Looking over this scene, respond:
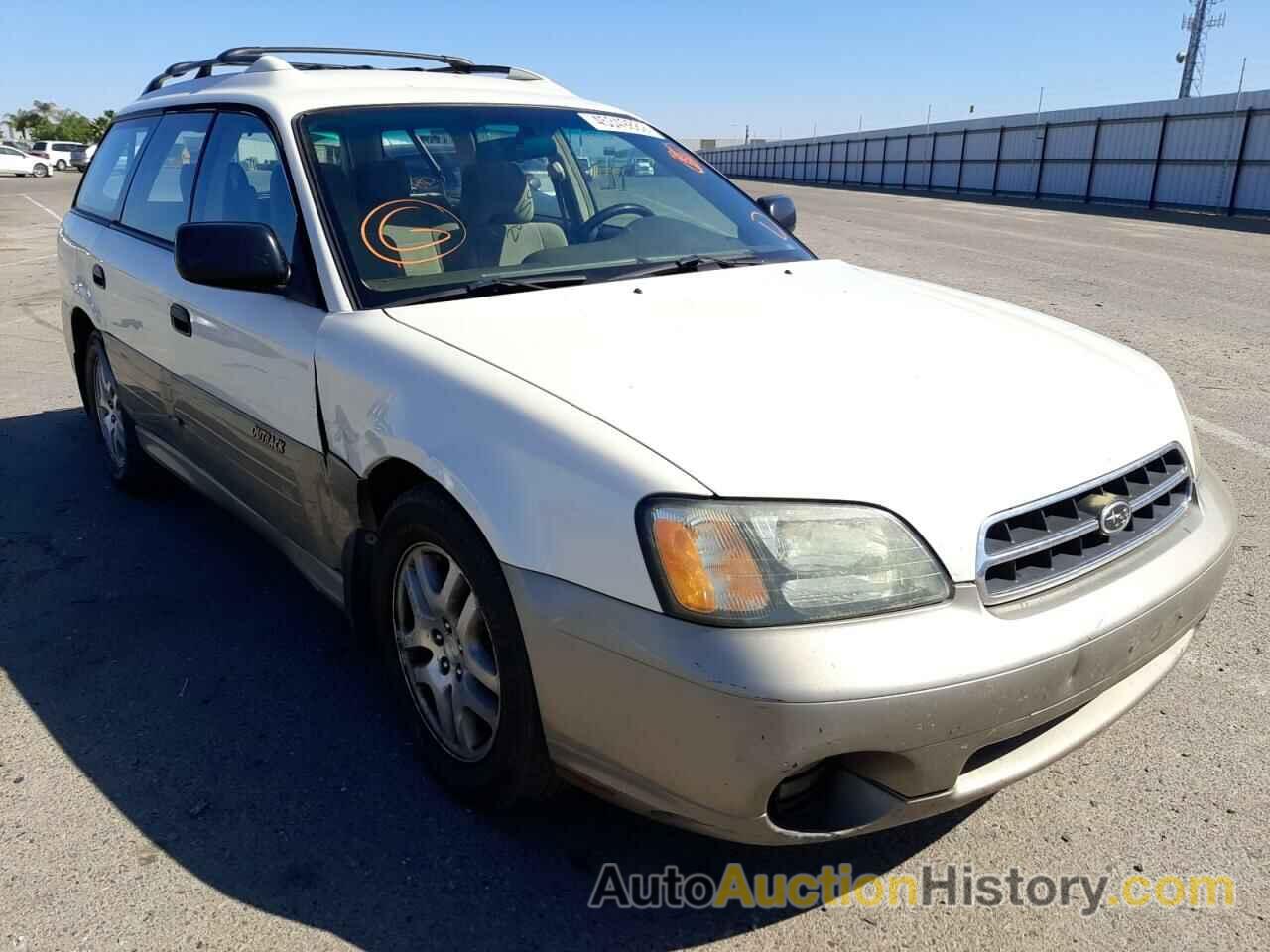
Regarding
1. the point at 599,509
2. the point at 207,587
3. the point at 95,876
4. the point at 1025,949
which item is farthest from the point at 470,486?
the point at 207,587

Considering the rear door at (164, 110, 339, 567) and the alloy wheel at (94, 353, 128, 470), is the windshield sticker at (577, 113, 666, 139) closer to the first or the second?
the rear door at (164, 110, 339, 567)

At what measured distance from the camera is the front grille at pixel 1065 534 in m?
1.96

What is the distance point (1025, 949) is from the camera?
2084mm

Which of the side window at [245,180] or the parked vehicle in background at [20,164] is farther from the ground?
the side window at [245,180]

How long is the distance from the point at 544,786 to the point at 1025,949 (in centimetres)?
Result: 106

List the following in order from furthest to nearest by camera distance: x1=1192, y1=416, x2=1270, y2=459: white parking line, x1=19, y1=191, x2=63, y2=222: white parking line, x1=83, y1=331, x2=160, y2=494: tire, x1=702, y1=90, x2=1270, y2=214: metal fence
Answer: x1=702, y1=90, x2=1270, y2=214: metal fence < x1=19, y1=191, x2=63, y2=222: white parking line < x1=1192, y1=416, x2=1270, y2=459: white parking line < x1=83, y1=331, x2=160, y2=494: tire

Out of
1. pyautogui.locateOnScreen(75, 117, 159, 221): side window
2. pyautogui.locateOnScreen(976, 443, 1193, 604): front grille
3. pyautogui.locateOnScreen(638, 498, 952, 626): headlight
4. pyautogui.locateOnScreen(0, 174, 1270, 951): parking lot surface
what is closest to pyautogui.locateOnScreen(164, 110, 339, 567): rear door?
pyautogui.locateOnScreen(0, 174, 1270, 951): parking lot surface

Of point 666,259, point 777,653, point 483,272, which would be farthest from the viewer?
point 666,259

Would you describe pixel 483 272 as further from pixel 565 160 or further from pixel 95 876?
pixel 95 876

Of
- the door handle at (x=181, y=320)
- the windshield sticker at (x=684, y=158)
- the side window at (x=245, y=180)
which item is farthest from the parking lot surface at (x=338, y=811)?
the windshield sticker at (x=684, y=158)

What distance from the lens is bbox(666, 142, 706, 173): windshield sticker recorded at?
154 inches

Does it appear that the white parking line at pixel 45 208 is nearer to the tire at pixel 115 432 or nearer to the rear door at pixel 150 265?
the tire at pixel 115 432

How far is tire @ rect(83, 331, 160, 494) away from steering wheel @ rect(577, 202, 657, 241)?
2438 mm

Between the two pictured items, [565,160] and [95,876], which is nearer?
[95,876]
